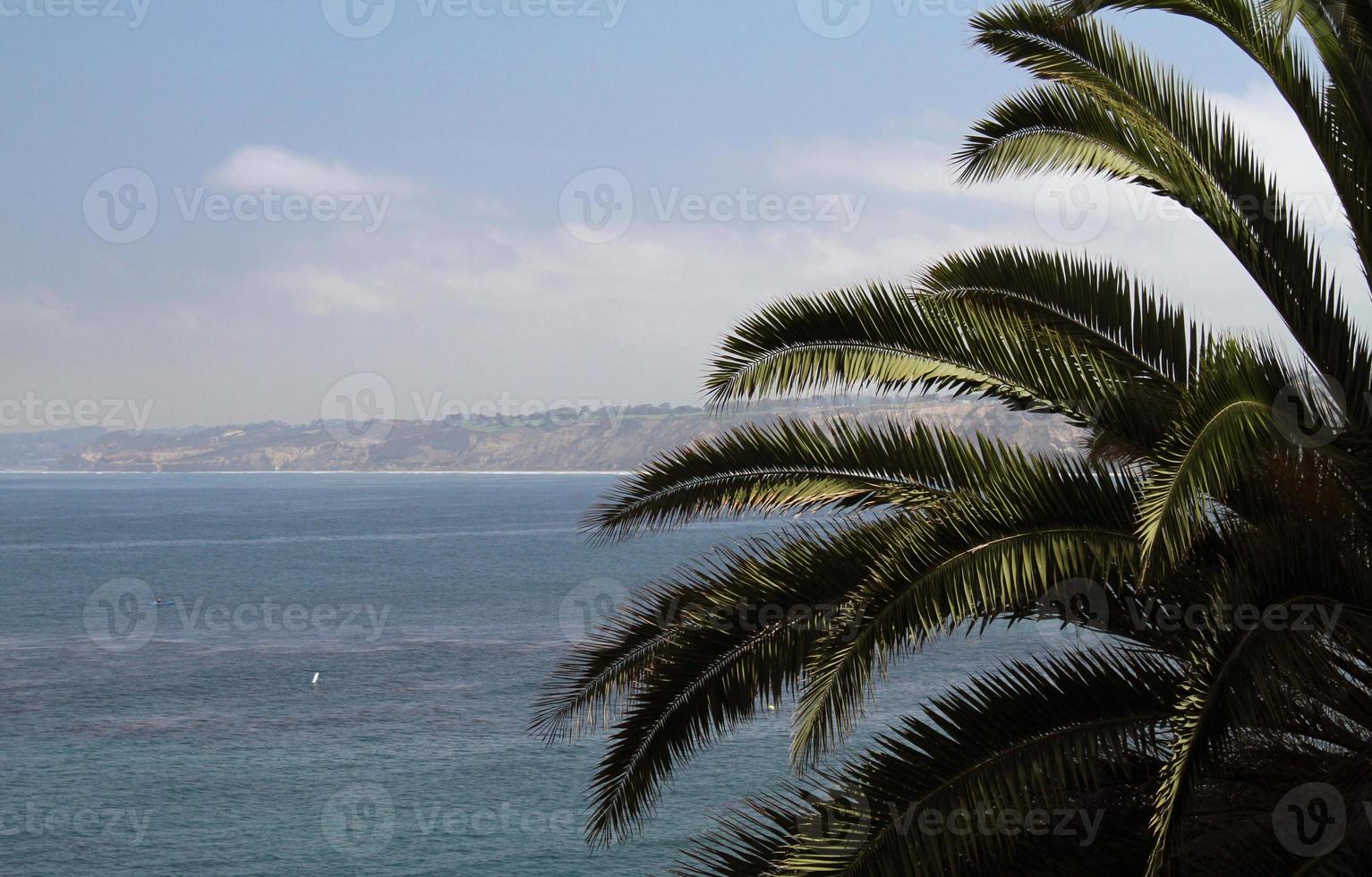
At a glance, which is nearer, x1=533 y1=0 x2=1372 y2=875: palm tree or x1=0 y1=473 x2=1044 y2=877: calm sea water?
x1=533 y1=0 x2=1372 y2=875: palm tree

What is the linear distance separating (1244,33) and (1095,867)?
156 inches

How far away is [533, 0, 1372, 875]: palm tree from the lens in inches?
191

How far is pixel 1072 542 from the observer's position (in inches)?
198

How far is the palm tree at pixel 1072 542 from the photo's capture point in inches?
191

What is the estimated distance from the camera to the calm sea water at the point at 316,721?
112 ft

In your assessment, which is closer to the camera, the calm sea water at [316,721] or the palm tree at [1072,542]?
the palm tree at [1072,542]

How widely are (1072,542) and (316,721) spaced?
4670 cm

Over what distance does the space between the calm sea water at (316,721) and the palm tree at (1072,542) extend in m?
26.9

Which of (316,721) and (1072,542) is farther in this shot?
(316,721)

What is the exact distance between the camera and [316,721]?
4766cm

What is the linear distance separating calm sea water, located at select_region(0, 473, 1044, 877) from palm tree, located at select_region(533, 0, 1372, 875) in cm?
Result: 2694

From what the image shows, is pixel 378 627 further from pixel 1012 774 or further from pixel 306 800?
pixel 1012 774

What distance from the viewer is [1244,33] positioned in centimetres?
Result: 590

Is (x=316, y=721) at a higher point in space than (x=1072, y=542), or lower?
higher
